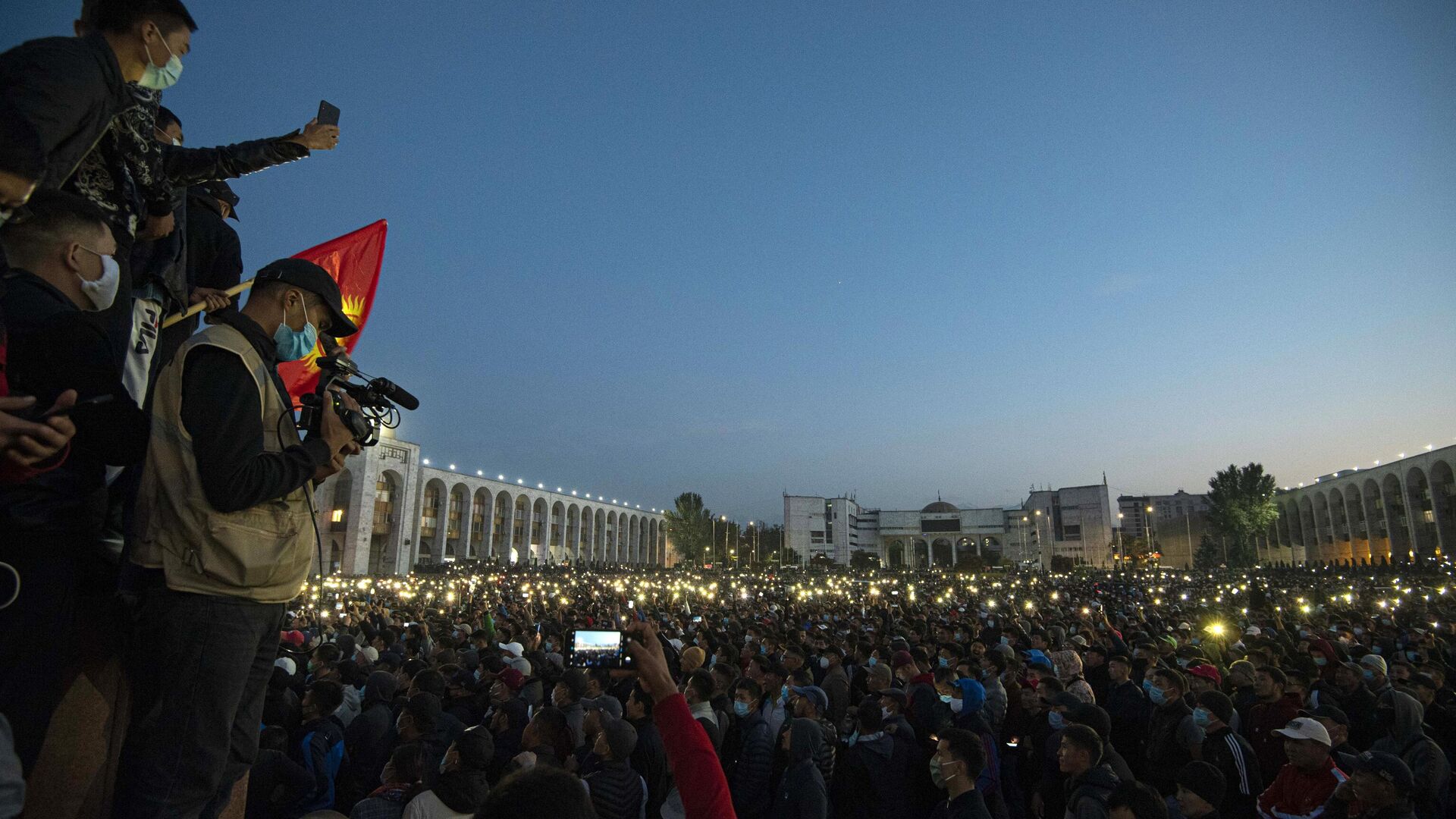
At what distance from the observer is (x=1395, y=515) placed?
60094 mm

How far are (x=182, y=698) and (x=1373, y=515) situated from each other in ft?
281

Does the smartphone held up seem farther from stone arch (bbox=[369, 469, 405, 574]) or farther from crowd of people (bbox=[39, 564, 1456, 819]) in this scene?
stone arch (bbox=[369, 469, 405, 574])

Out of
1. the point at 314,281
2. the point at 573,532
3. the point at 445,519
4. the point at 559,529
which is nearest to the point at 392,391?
the point at 314,281

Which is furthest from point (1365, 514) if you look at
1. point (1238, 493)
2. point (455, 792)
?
point (455, 792)

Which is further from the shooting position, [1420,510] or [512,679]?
[1420,510]

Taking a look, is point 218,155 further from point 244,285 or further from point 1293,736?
point 1293,736

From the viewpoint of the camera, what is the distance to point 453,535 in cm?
7194

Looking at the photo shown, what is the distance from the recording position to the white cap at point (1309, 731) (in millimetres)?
5605

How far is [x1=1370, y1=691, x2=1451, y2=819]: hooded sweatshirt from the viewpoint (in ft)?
20.5

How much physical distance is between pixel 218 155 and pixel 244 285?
60 cm

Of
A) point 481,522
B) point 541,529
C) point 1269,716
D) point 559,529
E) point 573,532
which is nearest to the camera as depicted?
point 1269,716

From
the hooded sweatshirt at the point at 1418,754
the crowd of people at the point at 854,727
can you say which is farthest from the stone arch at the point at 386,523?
the hooded sweatshirt at the point at 1418,754

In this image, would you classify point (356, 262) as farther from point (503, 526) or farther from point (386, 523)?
point (503, 526)

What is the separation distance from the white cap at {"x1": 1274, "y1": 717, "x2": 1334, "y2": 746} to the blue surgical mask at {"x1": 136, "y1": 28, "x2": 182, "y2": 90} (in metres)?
8.01
